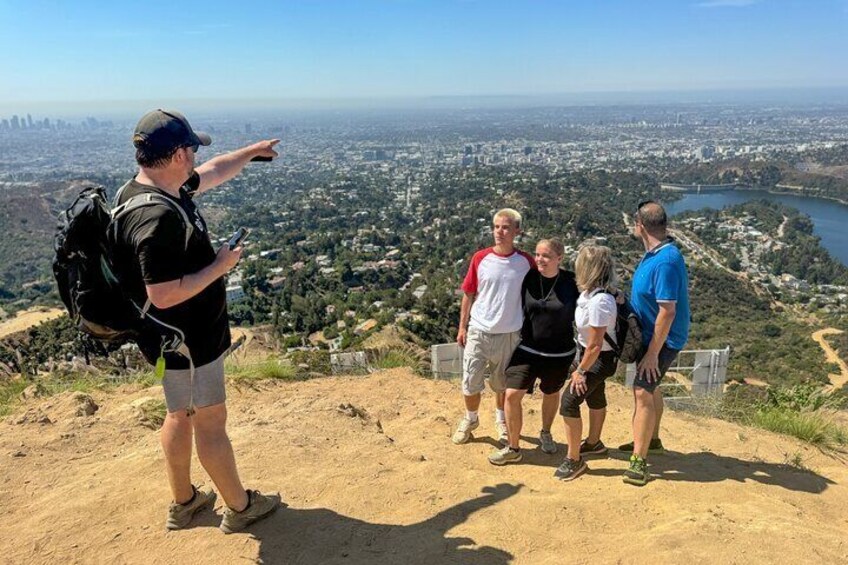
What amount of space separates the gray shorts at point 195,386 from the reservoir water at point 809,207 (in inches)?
1865

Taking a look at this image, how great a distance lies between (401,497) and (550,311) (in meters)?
1.28

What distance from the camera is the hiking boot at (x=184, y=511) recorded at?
2.29m

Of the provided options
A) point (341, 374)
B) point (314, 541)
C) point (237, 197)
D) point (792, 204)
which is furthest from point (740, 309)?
point (237, 197)

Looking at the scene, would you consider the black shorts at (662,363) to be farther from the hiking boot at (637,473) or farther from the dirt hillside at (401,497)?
the dirt hillside at (401,497)

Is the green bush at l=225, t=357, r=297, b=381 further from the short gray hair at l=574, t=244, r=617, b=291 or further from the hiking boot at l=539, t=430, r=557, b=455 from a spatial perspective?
the short gray hair at l=574, t=244, r=617, b=291

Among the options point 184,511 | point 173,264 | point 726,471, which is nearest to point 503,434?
point 726,471

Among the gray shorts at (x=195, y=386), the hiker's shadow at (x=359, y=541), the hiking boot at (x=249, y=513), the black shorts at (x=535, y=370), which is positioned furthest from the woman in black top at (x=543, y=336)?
the gray shorts at (x=195, y=386)

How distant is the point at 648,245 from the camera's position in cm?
290

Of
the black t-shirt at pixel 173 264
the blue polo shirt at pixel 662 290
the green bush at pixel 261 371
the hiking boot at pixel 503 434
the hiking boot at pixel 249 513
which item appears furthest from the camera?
the green bush at pixel 261 371

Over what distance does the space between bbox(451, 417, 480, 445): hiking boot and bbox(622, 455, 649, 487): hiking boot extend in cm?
99

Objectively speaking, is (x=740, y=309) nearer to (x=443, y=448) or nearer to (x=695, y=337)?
(x=695, y=337)

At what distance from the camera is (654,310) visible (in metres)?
2.88

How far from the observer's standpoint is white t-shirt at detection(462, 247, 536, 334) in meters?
3.21

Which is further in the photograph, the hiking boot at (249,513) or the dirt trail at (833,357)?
the dirt trail at (833,357)
